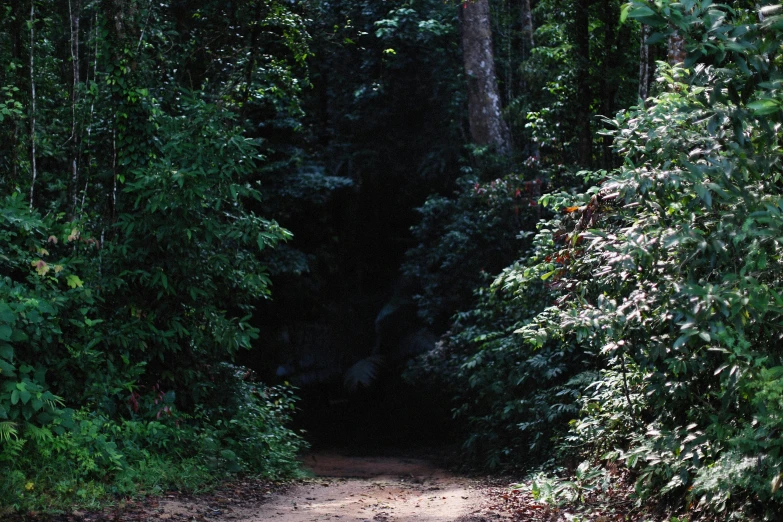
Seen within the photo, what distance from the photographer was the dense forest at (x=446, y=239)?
4.27m

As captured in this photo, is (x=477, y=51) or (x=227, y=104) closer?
(x=227, y=104)

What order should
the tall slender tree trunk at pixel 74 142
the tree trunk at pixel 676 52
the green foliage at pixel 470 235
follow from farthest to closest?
the green foliage at pixel 470 235 → the tall slender tree trunk at pixel 74 142 → the tree trunk at pixel 676 52

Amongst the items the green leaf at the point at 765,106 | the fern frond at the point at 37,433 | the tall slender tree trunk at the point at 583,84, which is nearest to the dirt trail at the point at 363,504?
the fern frond at the point at 37,433

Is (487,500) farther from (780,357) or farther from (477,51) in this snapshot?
(477,51)

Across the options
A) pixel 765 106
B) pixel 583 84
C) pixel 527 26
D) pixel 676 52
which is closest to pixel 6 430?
pixel 765 106

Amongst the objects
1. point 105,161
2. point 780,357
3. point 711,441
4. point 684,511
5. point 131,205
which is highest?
point 105,161

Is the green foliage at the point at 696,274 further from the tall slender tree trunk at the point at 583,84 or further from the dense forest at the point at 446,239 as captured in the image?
the tall slender tree trunk at the point at 583,84

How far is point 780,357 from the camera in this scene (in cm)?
427

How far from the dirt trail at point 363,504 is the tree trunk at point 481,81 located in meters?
7.09

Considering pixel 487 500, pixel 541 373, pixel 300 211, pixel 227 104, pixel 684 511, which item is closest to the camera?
pixel 684 511

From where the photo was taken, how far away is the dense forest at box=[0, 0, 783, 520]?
14.0ft

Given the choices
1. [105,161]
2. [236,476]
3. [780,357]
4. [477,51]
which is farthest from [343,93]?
[780,357]

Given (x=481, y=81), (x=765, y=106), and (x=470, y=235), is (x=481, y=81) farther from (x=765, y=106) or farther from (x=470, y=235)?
(x=765, y=106)

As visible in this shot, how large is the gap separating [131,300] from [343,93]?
40.9 ft
